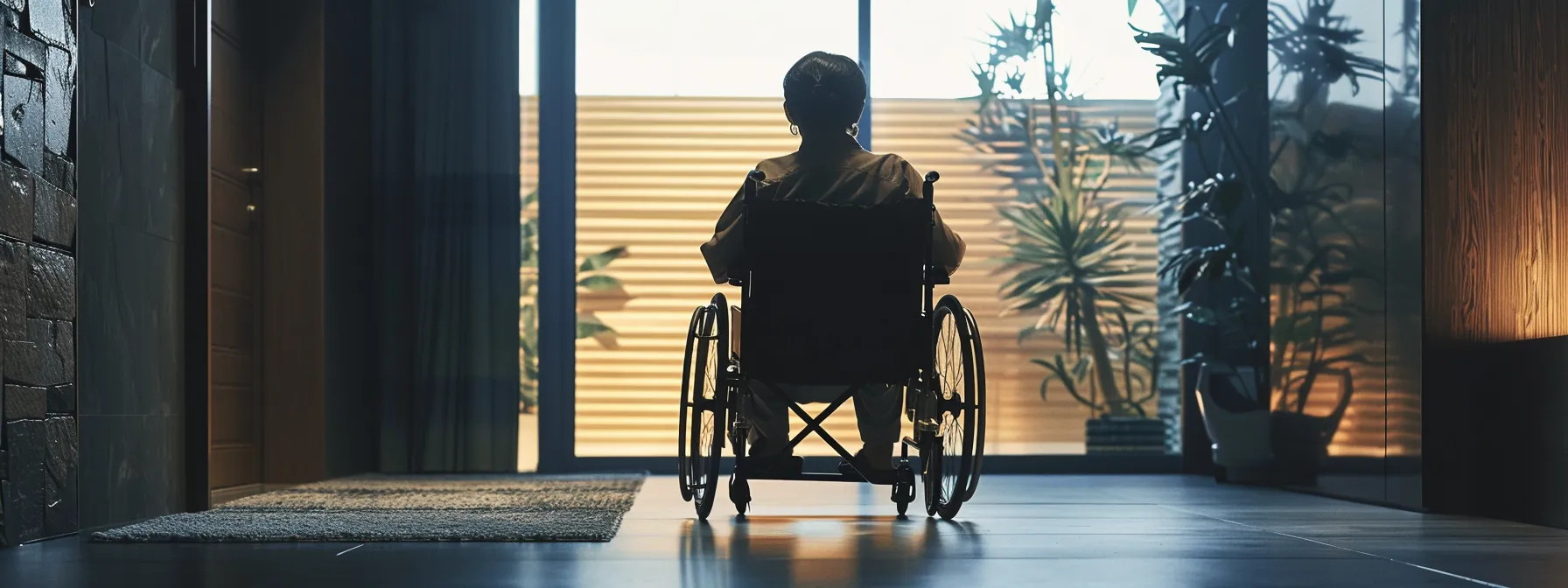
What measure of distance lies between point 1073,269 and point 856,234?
8.45 feet

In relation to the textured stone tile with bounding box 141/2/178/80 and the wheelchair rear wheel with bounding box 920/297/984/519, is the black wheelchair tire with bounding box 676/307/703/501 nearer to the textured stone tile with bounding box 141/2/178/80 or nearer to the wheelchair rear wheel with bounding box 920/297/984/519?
the wheelchair rear wheel with bounding box 920/297/984/519

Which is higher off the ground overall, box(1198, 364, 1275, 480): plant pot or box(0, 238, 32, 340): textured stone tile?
box(0, 238, 32, 340): textured stone tile

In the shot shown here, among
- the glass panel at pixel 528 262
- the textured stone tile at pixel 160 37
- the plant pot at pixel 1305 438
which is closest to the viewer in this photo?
the textured stone tile at pixel 160 37

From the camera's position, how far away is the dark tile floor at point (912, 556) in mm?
1805

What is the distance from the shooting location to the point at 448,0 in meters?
4.88

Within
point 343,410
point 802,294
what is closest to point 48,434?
point 802,294

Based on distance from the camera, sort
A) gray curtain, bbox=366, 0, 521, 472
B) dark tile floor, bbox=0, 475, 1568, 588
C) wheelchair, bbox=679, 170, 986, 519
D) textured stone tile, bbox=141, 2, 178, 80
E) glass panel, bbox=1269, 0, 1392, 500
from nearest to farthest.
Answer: dark tile floor, bbox=0, 475, 1568, 588 < wheelchair, bbox=679, 170, 986, 519 < textured stone tile, bbox=141, 2, 178, 80 < glass panel, bbox=1269, 0, 1392, 500 < gray curtain, bbox=366, 0, 521, 472

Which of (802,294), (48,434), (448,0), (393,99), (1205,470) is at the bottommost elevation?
(1205,470)

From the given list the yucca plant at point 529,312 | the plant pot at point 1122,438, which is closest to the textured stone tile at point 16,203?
the yucca plant at point 529,312

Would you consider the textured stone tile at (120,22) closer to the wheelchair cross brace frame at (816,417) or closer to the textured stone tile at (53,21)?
the textured stone tile at (53,21)

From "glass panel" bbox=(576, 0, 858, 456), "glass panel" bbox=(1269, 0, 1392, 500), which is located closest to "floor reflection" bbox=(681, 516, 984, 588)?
"glass panel" bbox=(1269, 0, 1392, 500)

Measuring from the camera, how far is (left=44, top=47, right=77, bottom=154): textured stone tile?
238 cm

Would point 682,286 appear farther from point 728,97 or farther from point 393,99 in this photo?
point 393,99

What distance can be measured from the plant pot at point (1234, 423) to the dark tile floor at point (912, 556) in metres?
1.21
